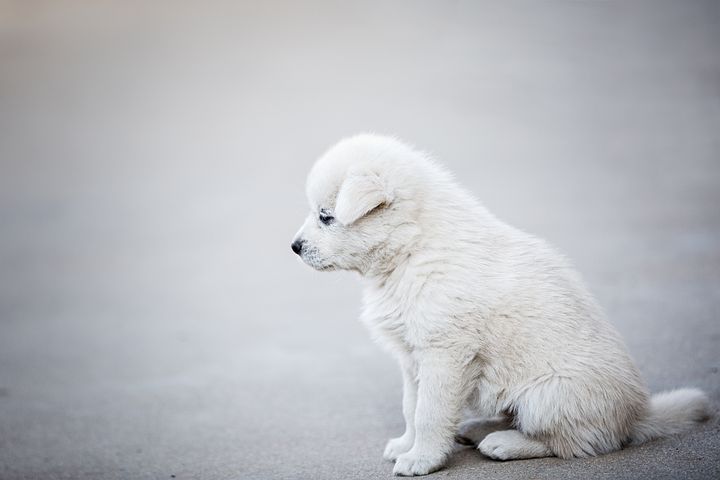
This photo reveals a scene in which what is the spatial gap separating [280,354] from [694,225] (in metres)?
4.44

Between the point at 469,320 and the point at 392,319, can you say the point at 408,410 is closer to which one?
the point at 392,319

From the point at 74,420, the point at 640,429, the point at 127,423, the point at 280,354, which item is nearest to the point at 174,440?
the point at 127,423

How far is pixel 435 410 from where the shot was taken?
338 centimetres

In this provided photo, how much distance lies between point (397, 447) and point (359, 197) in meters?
1.25

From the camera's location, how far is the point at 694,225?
25.5 ft

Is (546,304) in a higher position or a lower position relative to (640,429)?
higher

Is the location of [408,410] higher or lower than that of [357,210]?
lower

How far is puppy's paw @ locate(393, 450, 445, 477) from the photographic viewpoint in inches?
135

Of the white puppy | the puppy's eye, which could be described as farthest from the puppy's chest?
the puppy's eye

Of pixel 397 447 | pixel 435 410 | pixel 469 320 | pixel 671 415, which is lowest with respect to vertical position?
pixel 397 447

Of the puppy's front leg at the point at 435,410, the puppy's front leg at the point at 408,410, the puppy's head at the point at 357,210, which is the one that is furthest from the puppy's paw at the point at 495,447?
the puppy's head at the point at 357,210

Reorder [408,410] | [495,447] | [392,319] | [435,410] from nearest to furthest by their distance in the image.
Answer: [435,410] < [495,447] < [392,319] < [408,410]

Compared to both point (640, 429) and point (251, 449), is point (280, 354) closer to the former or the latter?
point (251, 449)

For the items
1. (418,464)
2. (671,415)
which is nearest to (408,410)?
(418,464)
